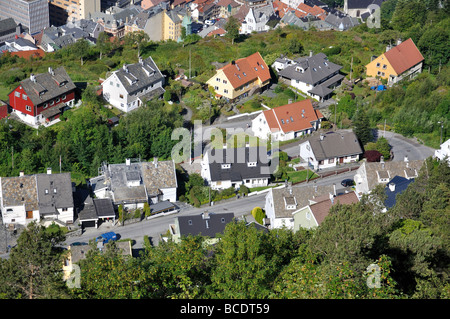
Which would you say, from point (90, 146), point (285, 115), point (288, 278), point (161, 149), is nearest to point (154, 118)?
point (161, 149)

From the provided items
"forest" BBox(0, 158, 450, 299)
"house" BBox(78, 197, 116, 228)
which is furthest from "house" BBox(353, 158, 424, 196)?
"house" BBox(78, 197, 116, 228)

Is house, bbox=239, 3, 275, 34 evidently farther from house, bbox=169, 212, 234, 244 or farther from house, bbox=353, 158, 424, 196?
house, bbox=169, 212, 234, 244

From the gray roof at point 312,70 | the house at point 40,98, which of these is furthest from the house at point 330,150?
the house at point 40,98

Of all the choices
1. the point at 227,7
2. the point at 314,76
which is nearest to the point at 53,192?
the point at 314,76

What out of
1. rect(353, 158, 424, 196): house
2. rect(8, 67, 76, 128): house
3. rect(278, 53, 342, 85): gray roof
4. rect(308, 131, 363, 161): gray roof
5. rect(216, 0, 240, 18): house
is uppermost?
rect(216, 0, 240, 18): house

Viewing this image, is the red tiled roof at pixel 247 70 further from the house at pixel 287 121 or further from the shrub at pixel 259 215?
the shrub at pixel 259 215

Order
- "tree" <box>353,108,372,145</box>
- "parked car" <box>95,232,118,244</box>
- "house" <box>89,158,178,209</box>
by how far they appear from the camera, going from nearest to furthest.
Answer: "parked car" <box>95,232,118,244</box> → "house" <box>89,158,178,209</box> → "tree" <box>353,108,372,145</box>

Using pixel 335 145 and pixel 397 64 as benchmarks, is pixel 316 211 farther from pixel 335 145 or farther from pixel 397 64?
pixel 397 64
